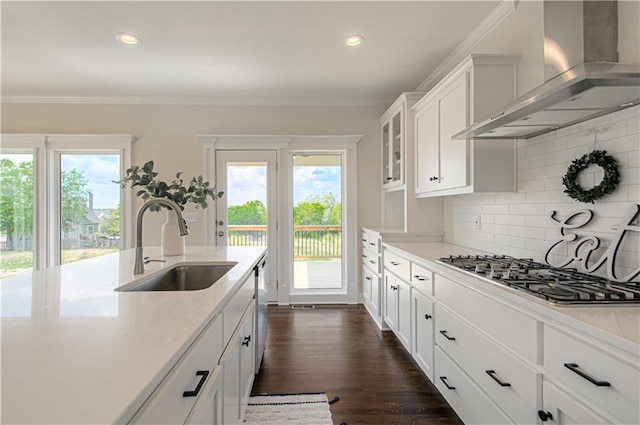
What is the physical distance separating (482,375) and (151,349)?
1.44 metres

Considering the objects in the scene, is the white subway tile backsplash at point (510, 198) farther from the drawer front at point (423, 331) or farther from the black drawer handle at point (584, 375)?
the black drawer handle at point (584, 375)

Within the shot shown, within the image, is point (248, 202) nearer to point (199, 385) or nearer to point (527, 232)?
point (527, 232)

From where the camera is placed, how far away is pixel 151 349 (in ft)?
2.36

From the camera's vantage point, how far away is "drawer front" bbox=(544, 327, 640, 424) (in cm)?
83

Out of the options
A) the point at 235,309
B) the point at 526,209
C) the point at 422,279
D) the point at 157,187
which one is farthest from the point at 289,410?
the point at 526,209

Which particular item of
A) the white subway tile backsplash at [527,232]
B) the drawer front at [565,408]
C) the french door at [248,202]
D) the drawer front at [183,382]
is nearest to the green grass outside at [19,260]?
the french door at [248,202]

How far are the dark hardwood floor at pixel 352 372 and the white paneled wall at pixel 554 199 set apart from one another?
1.12 meters

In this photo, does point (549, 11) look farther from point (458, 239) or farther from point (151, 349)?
point (151, 349)

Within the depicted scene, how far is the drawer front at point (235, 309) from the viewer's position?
129 cm

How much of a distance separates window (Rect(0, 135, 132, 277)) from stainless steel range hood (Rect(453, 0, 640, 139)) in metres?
4.30

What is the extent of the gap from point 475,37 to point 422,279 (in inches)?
78.2

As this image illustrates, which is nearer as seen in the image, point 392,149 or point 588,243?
point 588,243

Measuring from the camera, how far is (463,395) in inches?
66.1

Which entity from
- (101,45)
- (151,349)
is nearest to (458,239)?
(151,349)
